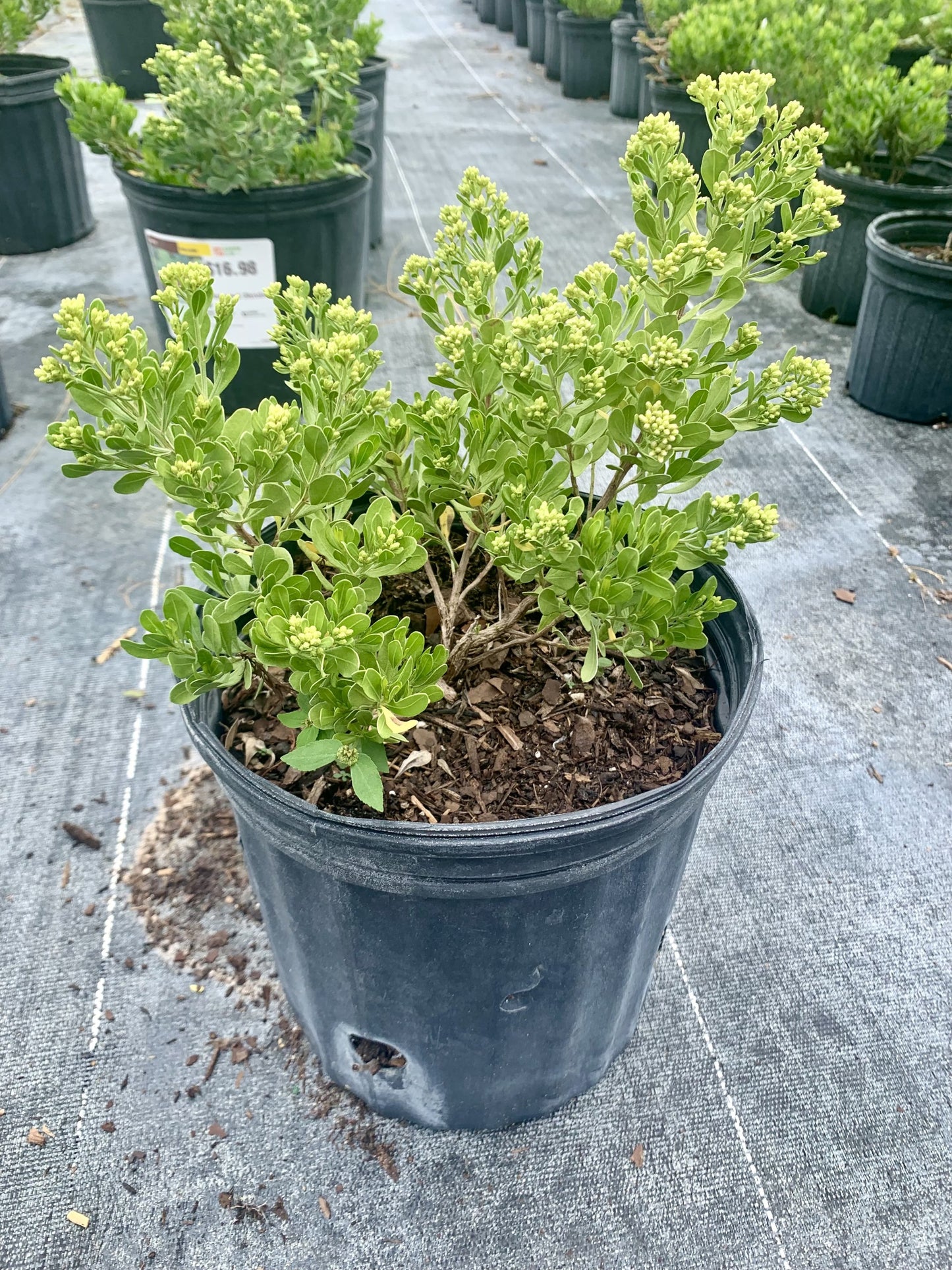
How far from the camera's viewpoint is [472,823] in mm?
1022

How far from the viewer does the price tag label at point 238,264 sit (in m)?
2.52

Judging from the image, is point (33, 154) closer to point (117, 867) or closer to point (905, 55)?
point (117, 867)

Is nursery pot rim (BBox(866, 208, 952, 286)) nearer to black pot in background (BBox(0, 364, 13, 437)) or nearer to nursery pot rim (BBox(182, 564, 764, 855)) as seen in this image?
nursery pot rim (BBox(182, 564, 764, 855))

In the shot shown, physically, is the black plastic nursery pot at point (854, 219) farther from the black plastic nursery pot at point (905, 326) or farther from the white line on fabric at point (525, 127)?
the white line on fabric at point (525, 127)

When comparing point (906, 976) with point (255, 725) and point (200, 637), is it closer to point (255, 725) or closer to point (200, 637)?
point (255, 725)

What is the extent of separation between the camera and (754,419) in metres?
1.06

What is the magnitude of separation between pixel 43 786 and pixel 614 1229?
132 cm

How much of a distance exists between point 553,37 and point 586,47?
78cm

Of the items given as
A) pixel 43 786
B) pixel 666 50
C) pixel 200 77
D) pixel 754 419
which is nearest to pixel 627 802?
pixel 754 419

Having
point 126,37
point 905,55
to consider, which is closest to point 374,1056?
point 905,55

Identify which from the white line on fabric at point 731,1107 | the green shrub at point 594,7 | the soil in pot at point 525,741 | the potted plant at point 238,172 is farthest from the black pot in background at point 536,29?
the white line on fabric at point 731,1107

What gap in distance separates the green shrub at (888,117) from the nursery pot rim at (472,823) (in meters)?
3.08

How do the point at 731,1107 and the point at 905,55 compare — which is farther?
the point at 905,55

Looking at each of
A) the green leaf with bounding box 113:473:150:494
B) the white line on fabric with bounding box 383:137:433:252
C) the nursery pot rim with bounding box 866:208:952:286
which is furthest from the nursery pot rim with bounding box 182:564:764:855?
the white line on fabric with bounding box 383:137:433:252
